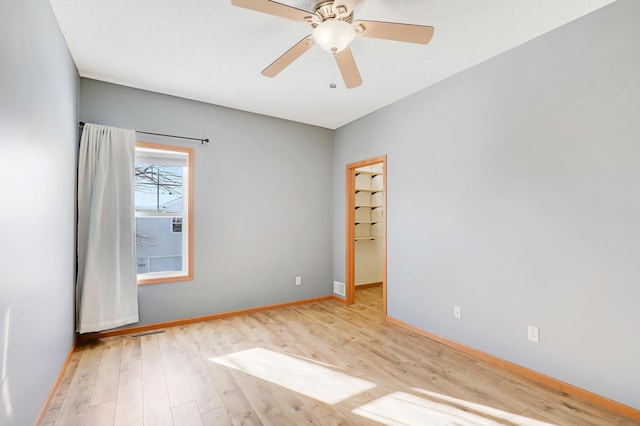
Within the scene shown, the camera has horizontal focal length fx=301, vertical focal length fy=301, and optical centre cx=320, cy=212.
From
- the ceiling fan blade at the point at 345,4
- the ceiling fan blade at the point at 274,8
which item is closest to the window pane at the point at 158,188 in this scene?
the ceiling fan blade at the point at 274,8

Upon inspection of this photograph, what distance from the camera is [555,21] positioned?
219cm

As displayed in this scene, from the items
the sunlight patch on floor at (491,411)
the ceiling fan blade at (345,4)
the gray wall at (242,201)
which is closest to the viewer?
the ceiling fan blade at (345,4)

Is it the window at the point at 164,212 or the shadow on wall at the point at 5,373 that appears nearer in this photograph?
the shadow on wall at the point at 5,373

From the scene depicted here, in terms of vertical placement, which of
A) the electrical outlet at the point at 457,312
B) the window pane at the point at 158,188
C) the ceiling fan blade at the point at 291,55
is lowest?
the electrical outlet at the point at 457,312

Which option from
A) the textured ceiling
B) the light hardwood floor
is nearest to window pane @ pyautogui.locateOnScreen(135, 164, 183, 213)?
the textured ceiling

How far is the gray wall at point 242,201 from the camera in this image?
3.45 meters

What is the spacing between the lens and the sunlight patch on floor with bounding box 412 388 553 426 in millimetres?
1882

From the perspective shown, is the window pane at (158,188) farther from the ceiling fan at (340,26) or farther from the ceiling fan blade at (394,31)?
the ceiling fan blade at (394,31)

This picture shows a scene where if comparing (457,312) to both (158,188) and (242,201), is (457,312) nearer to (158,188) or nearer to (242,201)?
(242,201)

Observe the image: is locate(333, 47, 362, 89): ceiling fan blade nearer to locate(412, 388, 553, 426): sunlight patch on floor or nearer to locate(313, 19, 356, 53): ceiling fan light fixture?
locate(313, 19, 356, 53): ceiling fan light fixture

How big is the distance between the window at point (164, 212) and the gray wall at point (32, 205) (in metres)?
0.98

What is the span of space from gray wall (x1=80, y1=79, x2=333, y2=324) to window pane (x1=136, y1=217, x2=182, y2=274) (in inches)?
11.1

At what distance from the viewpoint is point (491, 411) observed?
1990mm

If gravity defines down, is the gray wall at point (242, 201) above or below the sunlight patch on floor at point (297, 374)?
above
